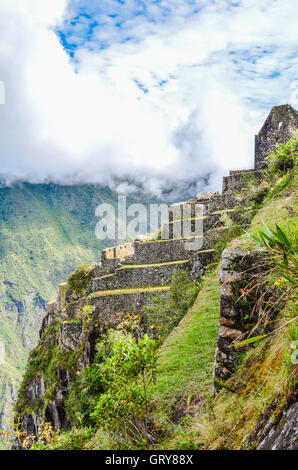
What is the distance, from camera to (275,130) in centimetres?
2161

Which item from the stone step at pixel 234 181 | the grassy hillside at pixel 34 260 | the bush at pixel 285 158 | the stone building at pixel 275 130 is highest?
the stone building at pixel 275 130

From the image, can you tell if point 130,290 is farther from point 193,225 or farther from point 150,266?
point 193,225

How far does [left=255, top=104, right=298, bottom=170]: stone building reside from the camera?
2108 cm

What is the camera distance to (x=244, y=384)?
11.2 feet

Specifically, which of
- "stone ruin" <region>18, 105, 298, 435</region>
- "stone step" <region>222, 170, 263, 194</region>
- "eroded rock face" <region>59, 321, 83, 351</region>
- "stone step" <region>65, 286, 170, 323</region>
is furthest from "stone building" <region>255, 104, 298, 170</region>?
"eroded rock face" <region>59, 321, 83, 351</region>

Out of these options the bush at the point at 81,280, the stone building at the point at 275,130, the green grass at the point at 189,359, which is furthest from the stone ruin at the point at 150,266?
the green grass at the point at 189,359

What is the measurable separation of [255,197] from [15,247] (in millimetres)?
184643

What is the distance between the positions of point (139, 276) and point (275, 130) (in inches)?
498

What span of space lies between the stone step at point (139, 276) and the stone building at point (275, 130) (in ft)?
30.5

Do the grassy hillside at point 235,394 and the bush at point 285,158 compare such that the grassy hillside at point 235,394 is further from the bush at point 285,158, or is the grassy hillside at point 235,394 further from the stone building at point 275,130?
the stone building at point 275,130

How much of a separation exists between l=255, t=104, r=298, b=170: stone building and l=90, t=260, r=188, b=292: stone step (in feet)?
30.5

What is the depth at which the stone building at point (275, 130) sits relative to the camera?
21.1 metres
